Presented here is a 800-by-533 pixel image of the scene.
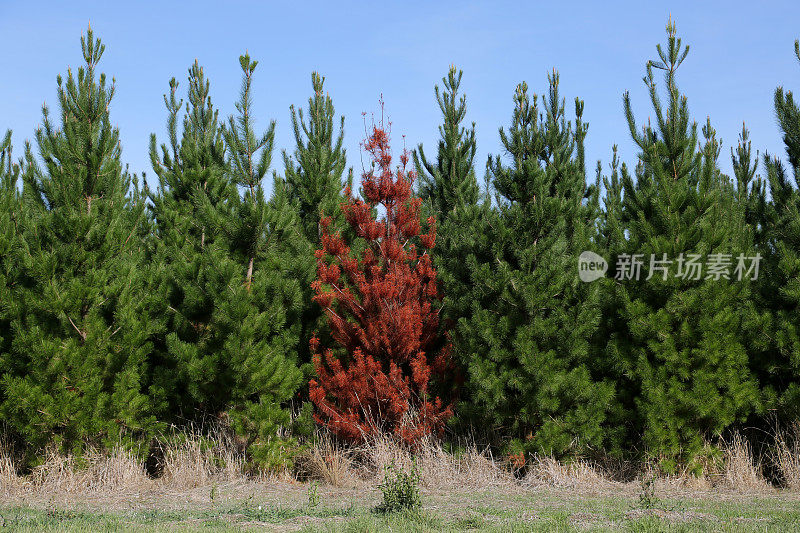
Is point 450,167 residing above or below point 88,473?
above

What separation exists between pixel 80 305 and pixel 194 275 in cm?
142

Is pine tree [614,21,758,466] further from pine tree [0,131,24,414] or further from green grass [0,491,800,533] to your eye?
pine tree [0,131,24,414]

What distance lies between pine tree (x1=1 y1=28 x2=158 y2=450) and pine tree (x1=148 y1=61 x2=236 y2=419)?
0.44m

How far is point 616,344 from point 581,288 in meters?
0.87

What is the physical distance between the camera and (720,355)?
821 centimetres

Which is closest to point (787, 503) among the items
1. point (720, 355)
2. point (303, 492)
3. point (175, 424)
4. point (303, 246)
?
point (720, 355)

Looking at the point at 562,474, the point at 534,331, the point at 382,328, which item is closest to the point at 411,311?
the point at 382,328

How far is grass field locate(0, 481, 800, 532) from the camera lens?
18.1 ft

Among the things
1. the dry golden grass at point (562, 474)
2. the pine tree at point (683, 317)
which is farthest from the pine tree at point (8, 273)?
the pine tree at point (683, 317)

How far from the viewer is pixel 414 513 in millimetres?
5766

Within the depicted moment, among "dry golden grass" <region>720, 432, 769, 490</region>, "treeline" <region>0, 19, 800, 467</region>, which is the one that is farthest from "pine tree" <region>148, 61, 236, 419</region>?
"dry golden grass" <region>720, 432, 769, 490</region>

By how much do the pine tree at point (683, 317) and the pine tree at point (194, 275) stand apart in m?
5.26

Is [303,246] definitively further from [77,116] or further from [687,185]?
[687,185]

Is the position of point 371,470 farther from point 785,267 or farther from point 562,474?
point 785,267
